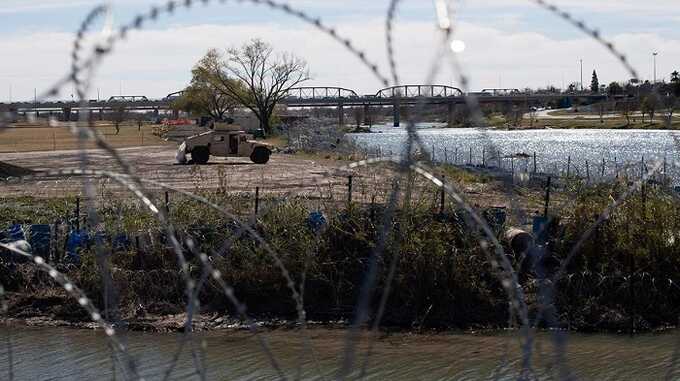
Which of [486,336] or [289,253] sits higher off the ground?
[289,253]

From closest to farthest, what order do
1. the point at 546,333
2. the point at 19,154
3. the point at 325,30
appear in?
the point at 325,30
the point at 546,333
the point at 19,154

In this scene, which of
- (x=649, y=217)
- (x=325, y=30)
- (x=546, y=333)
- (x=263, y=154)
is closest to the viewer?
(x=325, y=30)

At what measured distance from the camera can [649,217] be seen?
12836 mm

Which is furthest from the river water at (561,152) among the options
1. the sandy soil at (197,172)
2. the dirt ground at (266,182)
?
the sandy soil at (197,172)

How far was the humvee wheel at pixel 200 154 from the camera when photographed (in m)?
37.5

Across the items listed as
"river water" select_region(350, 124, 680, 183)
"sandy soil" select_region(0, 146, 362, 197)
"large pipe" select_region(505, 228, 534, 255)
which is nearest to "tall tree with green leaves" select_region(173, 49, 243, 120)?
"river water" select_region(350, 124, 680, 183)

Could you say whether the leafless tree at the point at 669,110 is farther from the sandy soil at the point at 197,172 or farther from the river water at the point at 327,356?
the sandy soil at the point at 197,172

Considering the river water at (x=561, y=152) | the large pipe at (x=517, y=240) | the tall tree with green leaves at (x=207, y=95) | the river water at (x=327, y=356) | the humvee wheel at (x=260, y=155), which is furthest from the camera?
the tall tree with green leaves at (x=207, y=95)

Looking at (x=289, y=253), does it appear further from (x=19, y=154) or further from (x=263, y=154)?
(x=19, y=154)

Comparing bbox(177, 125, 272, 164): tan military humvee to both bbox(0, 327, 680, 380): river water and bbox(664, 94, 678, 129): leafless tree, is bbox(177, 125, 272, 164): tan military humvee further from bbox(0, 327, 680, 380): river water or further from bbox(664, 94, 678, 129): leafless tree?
bbox(664, 94, 678, 129): leafless tree

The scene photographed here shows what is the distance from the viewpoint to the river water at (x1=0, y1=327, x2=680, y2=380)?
34.9 feet

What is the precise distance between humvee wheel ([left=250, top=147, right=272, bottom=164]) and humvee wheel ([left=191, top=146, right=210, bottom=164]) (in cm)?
169

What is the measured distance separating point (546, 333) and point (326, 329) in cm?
272

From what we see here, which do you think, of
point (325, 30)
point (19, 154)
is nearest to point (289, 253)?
point (325, 30)
